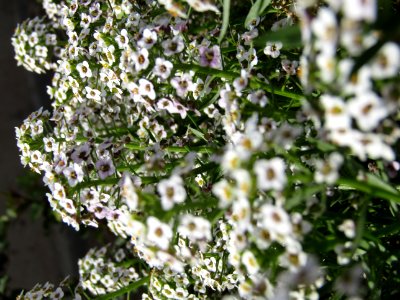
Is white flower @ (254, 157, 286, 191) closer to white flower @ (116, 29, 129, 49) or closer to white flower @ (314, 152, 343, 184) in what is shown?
white flower @ (314, 152, 343, 184)


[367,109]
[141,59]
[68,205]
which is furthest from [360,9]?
[68,205]

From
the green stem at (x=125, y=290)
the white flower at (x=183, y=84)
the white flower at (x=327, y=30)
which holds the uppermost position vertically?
the white flower at (x=327, y=30)

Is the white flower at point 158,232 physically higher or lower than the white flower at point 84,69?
lower

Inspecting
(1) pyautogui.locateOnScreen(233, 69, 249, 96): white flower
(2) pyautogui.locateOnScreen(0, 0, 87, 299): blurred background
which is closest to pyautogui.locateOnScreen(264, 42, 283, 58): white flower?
(1) pyautogui.locateOnScreen(233, 69, 249, 96): white flower

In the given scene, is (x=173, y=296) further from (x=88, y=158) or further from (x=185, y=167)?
(x=185, y=167)

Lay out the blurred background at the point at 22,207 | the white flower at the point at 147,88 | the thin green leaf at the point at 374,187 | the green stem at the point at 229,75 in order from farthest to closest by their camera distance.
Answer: the blurred background at the point at 22,207
the white flower at the point at 147,88
the green stem at the point at 229,75
the thin green leaf at the point at 374,187

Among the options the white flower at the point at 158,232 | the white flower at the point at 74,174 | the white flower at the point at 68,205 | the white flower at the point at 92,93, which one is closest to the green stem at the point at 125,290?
the white flower at the point at 68,205

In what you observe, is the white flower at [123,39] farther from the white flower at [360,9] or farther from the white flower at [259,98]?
the white flower at [360,9]
